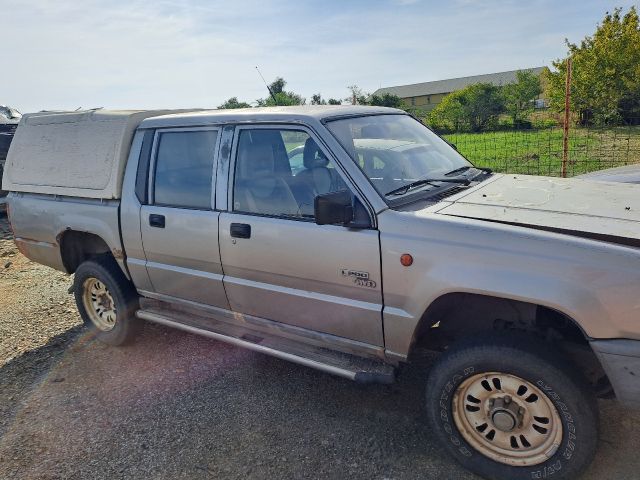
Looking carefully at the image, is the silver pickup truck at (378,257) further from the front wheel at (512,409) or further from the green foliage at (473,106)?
the green foliage at (473,106)

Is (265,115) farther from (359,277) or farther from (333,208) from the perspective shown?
(359,277)

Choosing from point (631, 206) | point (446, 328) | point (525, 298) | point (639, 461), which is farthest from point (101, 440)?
point (631, 206)

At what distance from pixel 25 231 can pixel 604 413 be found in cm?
502

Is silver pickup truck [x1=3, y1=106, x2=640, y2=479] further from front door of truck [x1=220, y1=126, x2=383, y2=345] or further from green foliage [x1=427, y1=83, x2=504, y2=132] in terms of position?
green foliage [x1=427, y1=83, x2=504, y2=132]

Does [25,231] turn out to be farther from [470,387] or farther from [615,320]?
[615,320]

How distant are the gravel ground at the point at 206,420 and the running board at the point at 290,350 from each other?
44 centimetres

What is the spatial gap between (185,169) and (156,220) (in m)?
0.44

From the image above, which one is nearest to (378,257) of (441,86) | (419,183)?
(419,183)

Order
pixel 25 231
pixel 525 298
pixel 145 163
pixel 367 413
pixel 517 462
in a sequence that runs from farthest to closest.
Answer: pixel 25 231
pixel 145 163
pixel 367 413
pixel 517 462
pixel 525 298

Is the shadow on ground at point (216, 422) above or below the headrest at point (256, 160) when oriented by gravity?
below

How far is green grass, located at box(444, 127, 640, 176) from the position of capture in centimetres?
1020

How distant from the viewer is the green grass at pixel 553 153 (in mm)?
10203

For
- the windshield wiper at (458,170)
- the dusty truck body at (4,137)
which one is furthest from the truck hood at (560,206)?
the dusty truck body at (4,137)

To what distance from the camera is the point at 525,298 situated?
2381mm
